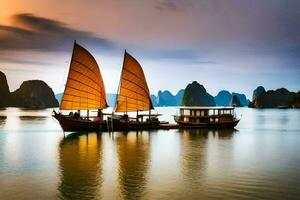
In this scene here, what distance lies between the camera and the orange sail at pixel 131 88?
54781 mm

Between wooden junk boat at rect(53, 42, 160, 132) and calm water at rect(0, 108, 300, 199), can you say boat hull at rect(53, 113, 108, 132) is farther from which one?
calm water at rect(0, 108, 300, 199)

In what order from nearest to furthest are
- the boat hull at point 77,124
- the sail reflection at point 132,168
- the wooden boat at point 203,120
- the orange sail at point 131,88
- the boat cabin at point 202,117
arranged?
the sail reflection at point 132,168 → the boat hull at point 77,124 → the orange sail at point 131,88 → the wooden boat at point 203,120 → the boat cabin at point 202,117

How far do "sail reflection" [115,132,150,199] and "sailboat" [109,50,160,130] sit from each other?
16492 mm

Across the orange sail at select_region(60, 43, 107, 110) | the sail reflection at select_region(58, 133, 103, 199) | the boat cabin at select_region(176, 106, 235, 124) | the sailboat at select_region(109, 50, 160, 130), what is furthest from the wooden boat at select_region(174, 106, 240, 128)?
the sail reflection at select_region(58, 133, 103, 199)

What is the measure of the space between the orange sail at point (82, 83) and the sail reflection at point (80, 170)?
505 inches

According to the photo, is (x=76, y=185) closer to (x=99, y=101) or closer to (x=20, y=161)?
(x=20, y=161)

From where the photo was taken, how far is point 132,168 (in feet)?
80.0

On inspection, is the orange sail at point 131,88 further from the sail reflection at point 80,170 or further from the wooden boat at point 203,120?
the sail reflection at point 80,170

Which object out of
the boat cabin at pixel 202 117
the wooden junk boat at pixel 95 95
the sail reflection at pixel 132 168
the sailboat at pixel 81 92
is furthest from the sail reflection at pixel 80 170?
the boat cabin at pixel 202 117

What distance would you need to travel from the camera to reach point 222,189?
18703mm

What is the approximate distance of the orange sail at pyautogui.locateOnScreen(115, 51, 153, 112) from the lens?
54.8 metres

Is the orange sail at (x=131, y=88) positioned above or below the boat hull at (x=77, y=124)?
above

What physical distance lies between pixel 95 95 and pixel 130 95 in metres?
5.90

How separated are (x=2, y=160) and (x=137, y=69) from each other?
31.7 metres
